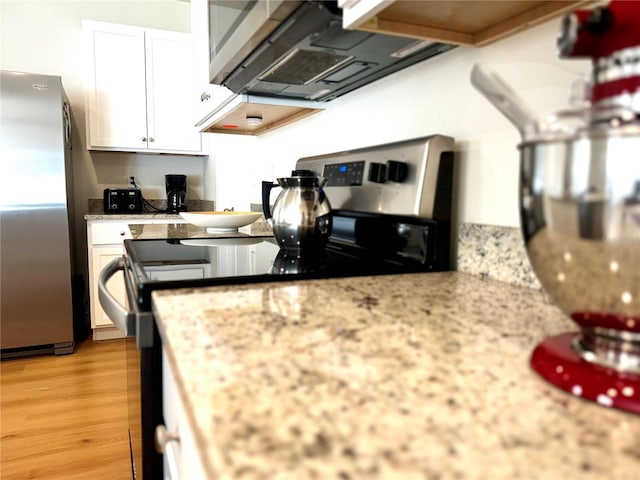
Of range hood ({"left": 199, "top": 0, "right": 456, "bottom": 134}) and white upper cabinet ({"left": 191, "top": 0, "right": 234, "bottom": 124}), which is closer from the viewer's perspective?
range hood ({"left": 199, "top": 0, "right": 456, "bottom": 134})

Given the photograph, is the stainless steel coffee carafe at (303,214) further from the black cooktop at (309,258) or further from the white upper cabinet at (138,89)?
the white upper cabinet at (138,89)

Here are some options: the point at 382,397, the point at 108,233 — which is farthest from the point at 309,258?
the point at 108,233

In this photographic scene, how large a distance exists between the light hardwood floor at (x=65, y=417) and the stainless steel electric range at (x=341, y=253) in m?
0.84

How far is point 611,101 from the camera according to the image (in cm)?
37

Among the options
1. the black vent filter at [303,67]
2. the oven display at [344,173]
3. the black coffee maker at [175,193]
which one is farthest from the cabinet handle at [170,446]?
the black coffee maker at [175,193]

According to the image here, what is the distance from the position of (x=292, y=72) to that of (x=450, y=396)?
1.09m

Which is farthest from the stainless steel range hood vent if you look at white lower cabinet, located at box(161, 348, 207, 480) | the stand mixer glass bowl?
white lower cabinet, located at box(161, 348, 207, 480)

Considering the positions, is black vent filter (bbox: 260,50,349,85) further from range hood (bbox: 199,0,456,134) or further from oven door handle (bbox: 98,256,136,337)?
oven door handle (bbox: 98,256,136,337)

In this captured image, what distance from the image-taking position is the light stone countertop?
0.28 meters

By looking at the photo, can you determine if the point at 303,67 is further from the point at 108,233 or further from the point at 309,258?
the point at 108,233

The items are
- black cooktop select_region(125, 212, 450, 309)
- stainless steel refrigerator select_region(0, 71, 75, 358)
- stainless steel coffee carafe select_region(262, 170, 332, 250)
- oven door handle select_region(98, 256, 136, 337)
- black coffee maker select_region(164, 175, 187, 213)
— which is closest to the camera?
oven door handle select_region(98, 256, 136, 337)

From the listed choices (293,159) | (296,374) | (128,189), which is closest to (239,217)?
(293,159)

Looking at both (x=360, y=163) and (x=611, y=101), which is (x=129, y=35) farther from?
(x=611, y=101)

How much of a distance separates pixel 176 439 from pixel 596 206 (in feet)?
1.80
